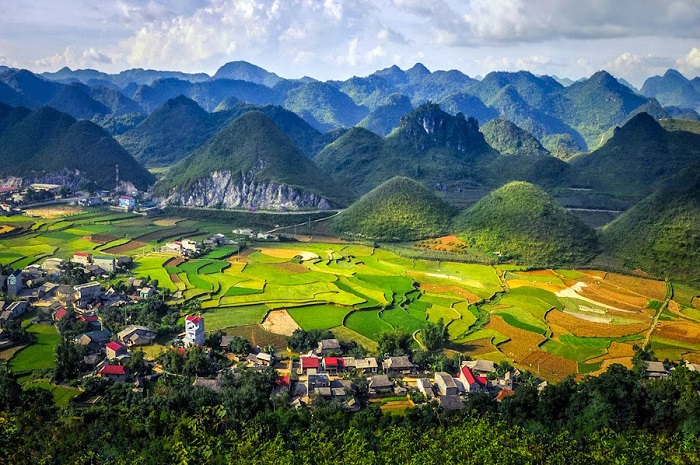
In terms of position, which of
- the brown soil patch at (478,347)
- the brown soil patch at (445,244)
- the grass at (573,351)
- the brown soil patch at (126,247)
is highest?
the brown soil patch at (445,244)

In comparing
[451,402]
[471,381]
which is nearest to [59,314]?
[451,402]

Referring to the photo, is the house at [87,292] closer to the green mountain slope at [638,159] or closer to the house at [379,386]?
the house at [379,386]

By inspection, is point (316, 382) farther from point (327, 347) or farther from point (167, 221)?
point (167, 221)

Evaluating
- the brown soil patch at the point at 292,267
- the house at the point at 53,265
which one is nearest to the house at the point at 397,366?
the brown soil patch at the point at 292,267

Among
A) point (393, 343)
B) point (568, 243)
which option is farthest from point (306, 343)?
point (568, 243)

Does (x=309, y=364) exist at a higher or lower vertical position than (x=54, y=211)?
lower

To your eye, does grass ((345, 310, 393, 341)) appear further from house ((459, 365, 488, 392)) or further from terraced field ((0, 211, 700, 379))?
house ((459, 365, 488, 392))

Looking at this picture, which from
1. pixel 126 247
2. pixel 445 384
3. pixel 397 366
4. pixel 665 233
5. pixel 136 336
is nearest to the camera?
pixel 445 384

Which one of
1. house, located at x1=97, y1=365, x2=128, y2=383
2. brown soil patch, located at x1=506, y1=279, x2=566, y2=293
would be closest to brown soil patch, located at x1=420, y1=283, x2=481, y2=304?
brown soil patch, located at x1=506, y1=279, x2=566, y2=293
